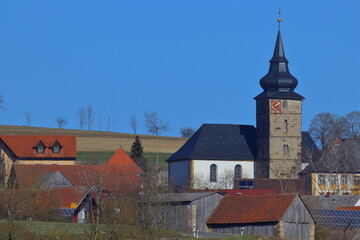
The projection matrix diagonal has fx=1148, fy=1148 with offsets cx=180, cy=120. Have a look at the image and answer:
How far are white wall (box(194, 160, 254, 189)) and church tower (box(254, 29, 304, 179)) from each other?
1713 millimetres

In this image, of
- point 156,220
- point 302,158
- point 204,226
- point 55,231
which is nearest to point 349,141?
point 302,158

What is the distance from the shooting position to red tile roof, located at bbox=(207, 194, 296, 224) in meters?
60.9

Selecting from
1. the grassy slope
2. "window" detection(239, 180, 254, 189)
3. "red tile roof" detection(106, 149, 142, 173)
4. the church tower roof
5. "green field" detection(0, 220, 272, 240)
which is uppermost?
the church tower roof

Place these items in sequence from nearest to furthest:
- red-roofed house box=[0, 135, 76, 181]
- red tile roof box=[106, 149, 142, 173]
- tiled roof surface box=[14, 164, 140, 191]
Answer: tiled roof surface box=[14, 164, 140, 191] < red tile roof box=[106, 149, 142, 173] < red-roofed house box=[0, 135, 76, 181]

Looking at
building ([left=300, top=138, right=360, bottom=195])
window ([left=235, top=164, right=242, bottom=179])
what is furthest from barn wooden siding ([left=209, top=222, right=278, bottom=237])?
window ([left=235, top=164, right=242, bottom=179])

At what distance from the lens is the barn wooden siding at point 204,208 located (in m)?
63.7

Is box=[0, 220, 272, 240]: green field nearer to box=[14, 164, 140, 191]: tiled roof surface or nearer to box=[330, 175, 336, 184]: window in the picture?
box=[14, 164, 140, 191]: tiled roof surface

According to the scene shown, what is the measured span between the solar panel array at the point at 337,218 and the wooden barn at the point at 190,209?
5.89 meters

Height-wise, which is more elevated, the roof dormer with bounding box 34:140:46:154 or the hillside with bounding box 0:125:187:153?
the hillside with bounding box 0:125:187:153

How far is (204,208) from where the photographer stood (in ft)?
211

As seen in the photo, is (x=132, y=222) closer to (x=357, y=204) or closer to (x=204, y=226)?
(x=204, y=226)

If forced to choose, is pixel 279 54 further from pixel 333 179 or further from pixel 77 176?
pixel 77 176

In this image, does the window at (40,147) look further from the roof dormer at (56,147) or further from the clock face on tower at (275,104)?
the clock face on tower at (275,104)

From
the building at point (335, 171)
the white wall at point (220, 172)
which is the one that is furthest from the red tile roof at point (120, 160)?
the building at point (335, 171)
